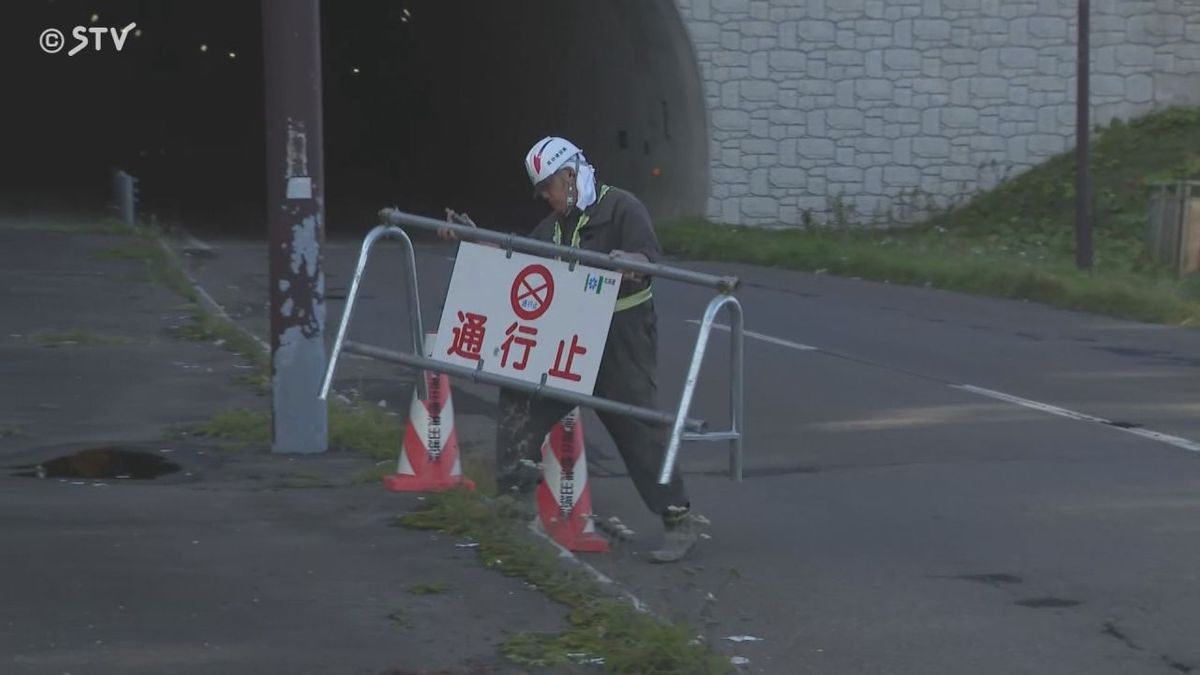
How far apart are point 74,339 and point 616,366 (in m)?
7.62

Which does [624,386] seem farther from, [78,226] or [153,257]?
[78,226]

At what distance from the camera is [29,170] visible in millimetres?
47281

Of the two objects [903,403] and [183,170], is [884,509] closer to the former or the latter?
[903,403]

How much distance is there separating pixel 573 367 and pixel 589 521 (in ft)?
2.37

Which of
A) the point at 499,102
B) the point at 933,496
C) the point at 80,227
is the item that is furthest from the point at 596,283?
the point at 499,102

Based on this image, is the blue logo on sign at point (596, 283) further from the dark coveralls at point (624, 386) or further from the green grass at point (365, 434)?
the green grass at point (365, 434)

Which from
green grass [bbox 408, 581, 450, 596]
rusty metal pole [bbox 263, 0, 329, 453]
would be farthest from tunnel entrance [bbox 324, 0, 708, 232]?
green grass [bbox 408, 581, 450, 596]

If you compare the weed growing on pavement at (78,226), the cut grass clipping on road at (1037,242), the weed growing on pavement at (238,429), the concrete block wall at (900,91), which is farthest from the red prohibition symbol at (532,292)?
the concrete block wall at (900,91)

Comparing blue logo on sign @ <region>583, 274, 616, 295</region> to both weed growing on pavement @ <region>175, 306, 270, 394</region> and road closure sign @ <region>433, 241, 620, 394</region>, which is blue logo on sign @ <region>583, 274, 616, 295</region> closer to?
road closure sign @ <region>433, 241, 620, 394</region>

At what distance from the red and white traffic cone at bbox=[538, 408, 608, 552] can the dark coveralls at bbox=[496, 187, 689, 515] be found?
6cm

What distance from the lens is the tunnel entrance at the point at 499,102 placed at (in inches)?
1241

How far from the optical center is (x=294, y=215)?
10008 millimetres

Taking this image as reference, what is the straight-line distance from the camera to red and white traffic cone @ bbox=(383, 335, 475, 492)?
8.98 m

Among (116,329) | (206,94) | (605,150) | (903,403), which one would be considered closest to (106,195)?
(605,150)
